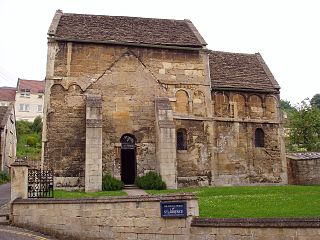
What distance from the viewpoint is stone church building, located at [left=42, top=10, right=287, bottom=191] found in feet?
76.4

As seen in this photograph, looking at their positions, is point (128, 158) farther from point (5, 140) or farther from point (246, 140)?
point (5, 140)

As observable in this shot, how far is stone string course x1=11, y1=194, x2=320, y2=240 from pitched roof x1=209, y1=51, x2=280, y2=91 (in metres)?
16.7

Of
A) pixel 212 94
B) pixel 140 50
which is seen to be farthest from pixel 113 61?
pixel 212 94

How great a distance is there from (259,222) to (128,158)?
15551 mm

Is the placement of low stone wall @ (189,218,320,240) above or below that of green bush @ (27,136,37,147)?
below

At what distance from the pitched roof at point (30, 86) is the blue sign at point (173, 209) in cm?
7088

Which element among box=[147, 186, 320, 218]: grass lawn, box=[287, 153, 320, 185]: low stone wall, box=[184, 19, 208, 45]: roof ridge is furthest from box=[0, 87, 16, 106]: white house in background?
box=[147, 186, 320, 218]: grass lawn

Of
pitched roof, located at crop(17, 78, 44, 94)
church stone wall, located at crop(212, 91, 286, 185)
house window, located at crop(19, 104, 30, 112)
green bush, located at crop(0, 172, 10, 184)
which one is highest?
pitched roof, located at crop(17, 78, 44, 94)

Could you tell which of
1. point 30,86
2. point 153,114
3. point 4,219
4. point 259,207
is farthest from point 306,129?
point 30,86

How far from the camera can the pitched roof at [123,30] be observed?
25625mm

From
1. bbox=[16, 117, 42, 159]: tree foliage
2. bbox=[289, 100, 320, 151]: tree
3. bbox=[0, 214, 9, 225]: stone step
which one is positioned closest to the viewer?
bbox=[0, 214, 9, 225]: stone step

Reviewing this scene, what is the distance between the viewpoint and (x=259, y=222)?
10.9 metres

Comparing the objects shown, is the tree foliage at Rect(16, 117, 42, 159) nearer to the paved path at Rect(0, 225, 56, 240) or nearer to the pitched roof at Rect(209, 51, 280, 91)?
the pitched roof at Rect(209, 51, 280, 91)

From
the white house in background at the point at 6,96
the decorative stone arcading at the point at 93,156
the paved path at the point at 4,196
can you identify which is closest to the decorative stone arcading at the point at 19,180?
the paved path at the point at 4,196
